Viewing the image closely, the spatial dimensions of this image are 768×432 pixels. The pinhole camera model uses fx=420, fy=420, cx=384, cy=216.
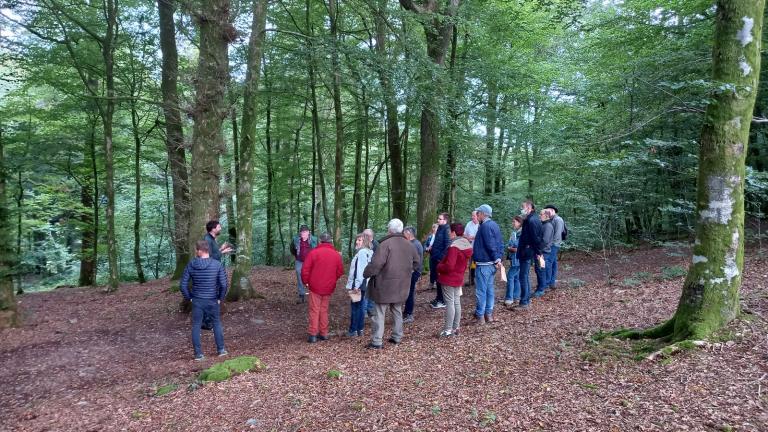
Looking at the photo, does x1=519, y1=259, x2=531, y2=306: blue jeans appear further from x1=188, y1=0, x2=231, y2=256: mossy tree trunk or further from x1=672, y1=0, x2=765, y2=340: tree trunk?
x1=188, y1=0, x2=231, y2=256: mossy tree trunk

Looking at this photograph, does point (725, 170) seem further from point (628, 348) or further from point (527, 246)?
point (527, 246)

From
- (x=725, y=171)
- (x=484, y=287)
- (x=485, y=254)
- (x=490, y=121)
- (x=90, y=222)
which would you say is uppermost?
(x=490, y=121)

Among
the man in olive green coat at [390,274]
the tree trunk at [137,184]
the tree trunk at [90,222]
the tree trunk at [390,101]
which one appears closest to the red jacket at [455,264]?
the man in olive green coat at [390,274]

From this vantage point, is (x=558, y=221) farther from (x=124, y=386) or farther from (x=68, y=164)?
(x=68, y=164)

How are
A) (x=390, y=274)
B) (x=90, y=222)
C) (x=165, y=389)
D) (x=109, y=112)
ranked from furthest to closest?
(x=90, y=222) → (x=109, y=112) → (x=390, y=274) → (x=165, y=389)

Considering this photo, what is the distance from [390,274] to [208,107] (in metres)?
5.17

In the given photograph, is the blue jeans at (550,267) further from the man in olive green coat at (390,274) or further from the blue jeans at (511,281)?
the man in olive green coat at (390,274)

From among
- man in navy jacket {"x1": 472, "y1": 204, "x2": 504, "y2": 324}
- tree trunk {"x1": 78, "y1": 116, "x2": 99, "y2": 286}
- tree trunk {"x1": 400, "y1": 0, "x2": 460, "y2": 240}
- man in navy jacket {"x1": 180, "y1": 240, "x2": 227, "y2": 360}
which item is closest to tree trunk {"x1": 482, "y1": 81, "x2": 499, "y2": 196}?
tree trunk {"x1": 400, "y1": 0, "x2": 460, "y2": 240}

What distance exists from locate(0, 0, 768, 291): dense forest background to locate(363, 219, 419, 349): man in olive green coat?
3.39 meters

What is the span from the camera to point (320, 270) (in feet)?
22.6

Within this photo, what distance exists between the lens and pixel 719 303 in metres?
4.32

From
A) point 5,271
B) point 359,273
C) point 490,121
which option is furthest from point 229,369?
point 490,121

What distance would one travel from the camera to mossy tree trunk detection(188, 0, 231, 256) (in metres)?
8.23

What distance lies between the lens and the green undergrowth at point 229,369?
17.2ft
